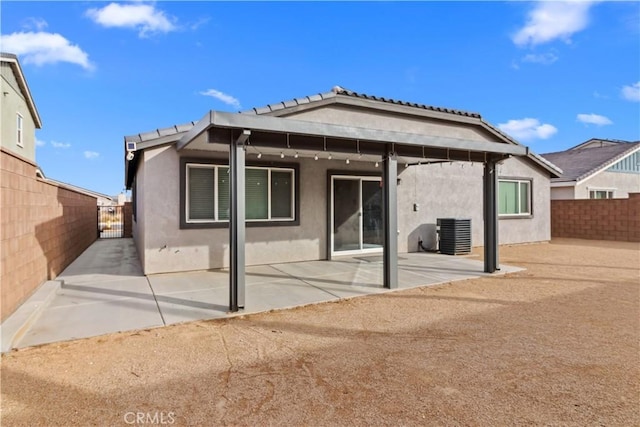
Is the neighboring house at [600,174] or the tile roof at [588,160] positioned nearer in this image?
the neighboring house at [600,174]

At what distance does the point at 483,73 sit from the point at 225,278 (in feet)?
47.3

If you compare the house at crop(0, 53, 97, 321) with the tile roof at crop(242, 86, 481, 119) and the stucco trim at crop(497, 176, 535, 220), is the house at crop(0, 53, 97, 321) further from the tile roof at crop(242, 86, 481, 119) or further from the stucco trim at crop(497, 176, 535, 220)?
the stucco trim at crop(497, 176, 535, 220)

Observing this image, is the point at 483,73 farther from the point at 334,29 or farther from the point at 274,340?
the point at 274,340

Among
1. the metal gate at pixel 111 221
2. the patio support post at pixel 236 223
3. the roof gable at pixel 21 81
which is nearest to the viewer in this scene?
the patio support post at pixel 236 223

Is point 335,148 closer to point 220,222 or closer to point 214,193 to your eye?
point 214,193

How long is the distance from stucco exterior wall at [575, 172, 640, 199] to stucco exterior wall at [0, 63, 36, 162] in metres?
25.2

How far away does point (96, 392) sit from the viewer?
9.64 ft

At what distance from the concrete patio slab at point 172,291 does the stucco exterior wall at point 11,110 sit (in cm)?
930

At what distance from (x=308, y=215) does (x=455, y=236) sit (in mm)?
4530

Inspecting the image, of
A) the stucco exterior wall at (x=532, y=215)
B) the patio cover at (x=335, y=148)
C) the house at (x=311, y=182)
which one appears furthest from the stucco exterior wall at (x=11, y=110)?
the stucco exterior wall at (x=532, y=215)

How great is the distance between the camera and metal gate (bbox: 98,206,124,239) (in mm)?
18891

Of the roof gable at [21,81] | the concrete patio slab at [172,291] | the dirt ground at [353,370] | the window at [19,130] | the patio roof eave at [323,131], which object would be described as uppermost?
the roof gable at [21,81]

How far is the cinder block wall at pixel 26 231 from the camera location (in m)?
4.44

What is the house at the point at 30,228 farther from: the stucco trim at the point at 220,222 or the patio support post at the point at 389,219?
the patio support post at the point at 389,219
